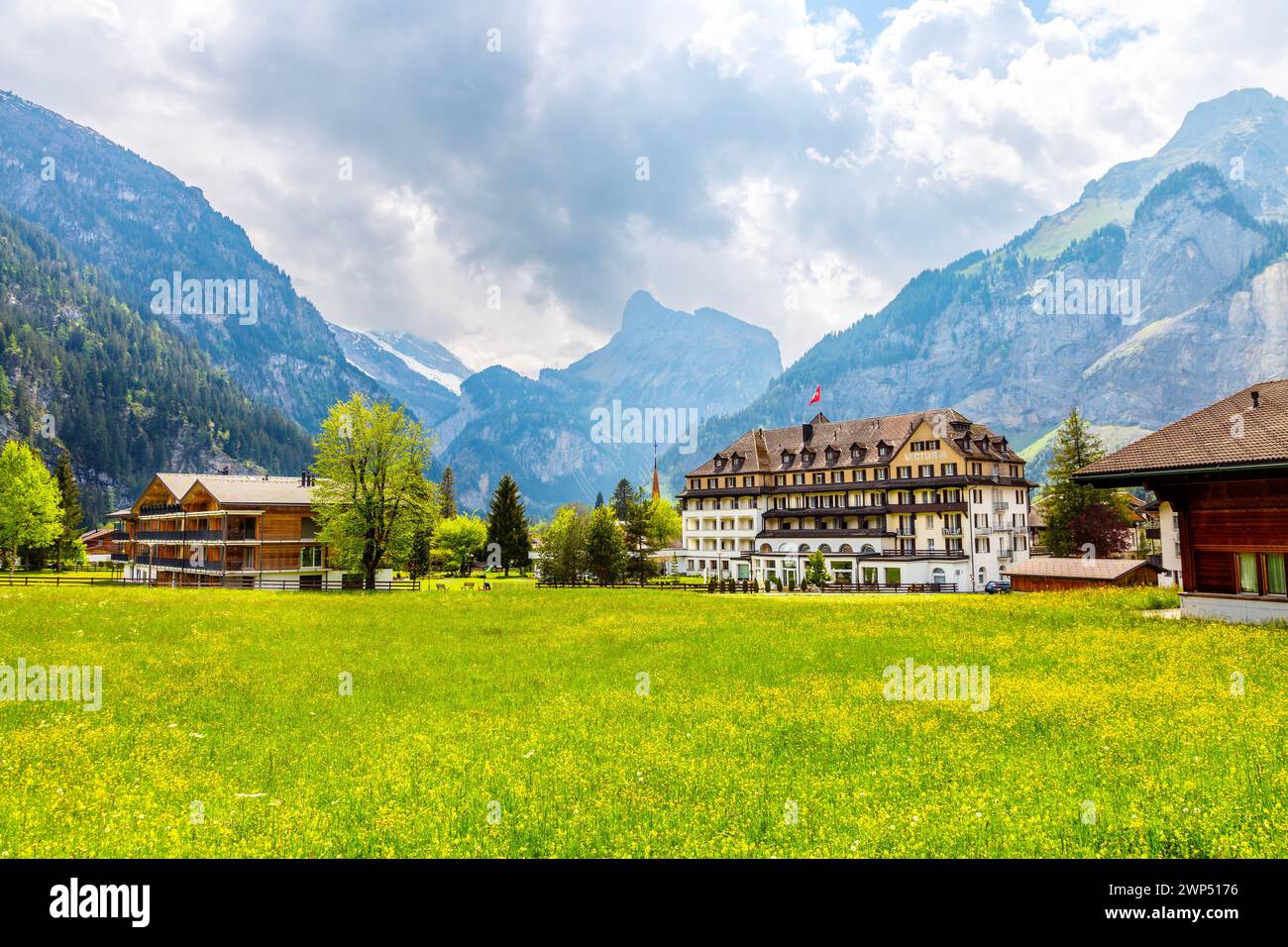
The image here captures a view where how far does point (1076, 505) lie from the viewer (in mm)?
66062

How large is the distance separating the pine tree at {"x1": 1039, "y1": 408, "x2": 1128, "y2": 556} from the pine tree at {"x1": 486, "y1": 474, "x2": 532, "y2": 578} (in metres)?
80.2

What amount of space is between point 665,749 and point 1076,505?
67.5 metres

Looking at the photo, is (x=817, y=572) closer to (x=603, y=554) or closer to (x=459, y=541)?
(x=603, y=554)

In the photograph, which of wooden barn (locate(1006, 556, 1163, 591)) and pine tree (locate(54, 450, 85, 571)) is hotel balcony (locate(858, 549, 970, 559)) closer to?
wooden barn (locate(1006, 556, 1163, 591))

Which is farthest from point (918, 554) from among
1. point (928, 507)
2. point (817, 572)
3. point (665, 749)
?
point (665, 749)

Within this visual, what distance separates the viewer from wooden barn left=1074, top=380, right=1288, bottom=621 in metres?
24.4

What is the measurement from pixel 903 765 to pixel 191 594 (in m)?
51.8

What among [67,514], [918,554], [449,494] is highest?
[449,494]

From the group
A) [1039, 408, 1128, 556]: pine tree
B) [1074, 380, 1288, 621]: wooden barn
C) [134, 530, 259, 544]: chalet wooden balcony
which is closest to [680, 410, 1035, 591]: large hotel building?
[1039, 408, 1128, 556]: pine tree

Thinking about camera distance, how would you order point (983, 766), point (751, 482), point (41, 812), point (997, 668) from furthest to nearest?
point (751, 482) < point (997, 668) < point (983, 766) < point (41, 812)
